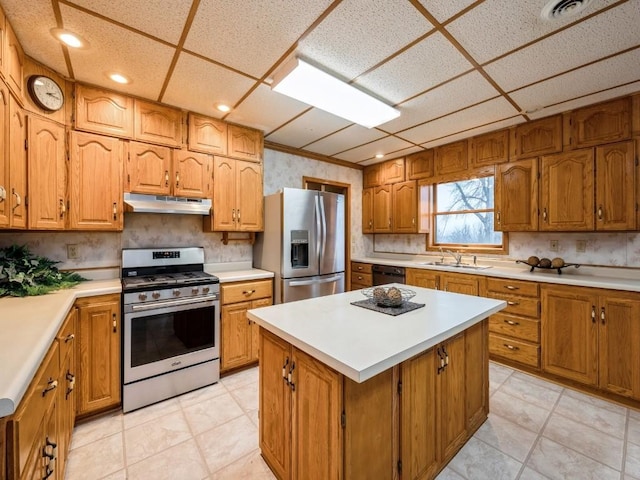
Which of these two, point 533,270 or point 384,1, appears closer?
point 384,1

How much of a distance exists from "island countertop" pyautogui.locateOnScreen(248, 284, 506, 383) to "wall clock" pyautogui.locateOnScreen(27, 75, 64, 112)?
2.12m

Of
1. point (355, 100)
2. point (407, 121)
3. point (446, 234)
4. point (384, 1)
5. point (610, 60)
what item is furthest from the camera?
point (446, 234)

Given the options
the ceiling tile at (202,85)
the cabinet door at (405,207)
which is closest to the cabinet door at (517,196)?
the cabinet door at (405,207)

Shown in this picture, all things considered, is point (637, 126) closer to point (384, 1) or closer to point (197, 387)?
point (384, 1)

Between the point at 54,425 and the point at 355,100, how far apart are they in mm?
2717

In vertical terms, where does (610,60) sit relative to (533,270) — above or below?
above

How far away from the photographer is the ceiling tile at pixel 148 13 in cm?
148

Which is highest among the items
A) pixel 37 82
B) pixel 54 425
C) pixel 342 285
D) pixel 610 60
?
pixel 610 60

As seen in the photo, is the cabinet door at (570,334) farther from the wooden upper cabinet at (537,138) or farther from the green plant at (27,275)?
the green plant at (27,275)

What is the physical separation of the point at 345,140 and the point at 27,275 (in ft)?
10.5

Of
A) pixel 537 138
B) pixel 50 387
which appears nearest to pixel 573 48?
pixel 537 138

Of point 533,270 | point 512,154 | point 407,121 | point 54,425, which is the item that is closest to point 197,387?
point 54,425

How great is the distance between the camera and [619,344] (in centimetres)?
228

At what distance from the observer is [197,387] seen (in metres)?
2.52
